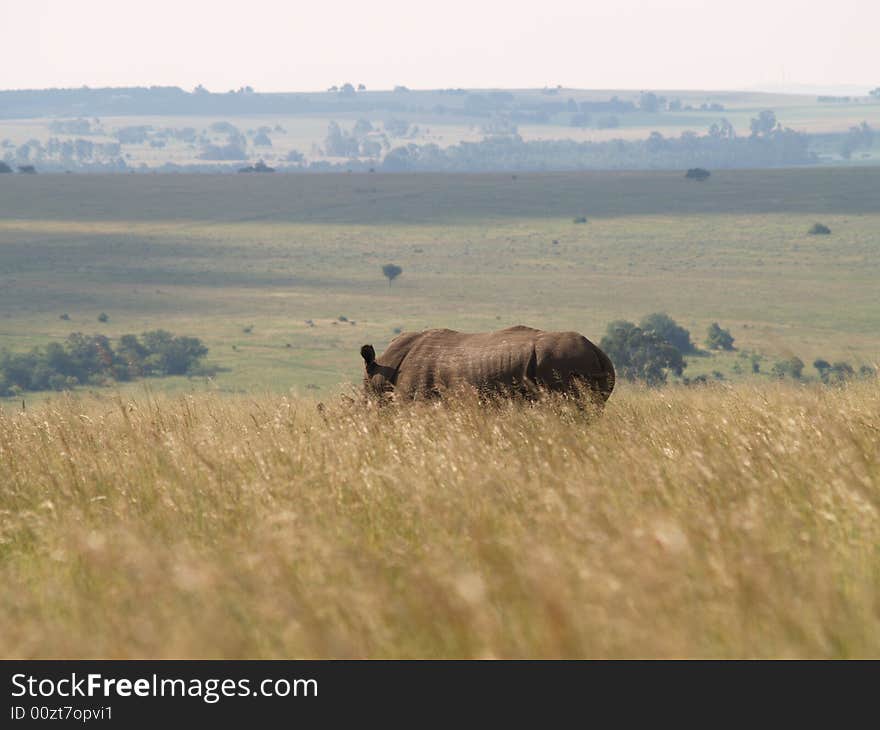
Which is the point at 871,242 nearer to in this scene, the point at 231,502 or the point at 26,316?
the point at 26,316

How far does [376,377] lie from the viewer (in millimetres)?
12016

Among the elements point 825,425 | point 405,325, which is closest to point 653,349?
point 405,325

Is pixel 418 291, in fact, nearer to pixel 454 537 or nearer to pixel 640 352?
pixel 640 352

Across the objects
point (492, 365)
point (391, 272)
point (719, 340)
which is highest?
point (492, 365)

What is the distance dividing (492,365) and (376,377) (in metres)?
1.39

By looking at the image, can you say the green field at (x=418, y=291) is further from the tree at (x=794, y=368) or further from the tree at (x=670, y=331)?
the tree at (x=794, y=368)

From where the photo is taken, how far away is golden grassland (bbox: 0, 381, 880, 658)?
14.9 feet

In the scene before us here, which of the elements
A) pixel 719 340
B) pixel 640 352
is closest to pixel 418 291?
pixel 719 340

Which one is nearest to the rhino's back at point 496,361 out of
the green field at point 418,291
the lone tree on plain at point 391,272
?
the green field at point 418,291

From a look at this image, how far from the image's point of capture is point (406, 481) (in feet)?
22.5

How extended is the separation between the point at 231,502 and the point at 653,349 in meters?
87.5

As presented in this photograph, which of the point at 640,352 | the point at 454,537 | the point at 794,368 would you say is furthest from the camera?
the point at 640,352

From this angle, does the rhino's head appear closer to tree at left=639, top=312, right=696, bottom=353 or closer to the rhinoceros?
the rhinoceros

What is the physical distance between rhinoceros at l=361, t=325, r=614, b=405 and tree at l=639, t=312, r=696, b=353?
364 ft
